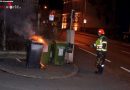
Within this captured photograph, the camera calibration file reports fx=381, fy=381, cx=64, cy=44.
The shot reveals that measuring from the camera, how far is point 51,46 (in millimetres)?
17266

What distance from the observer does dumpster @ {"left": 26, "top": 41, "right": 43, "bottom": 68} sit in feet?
50.0

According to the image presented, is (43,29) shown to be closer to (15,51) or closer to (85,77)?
(15,51)

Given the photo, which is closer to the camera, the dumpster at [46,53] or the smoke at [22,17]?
the dumpster at [46,53]

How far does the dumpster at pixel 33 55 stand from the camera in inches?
600

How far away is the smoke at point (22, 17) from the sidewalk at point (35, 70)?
4775 mm

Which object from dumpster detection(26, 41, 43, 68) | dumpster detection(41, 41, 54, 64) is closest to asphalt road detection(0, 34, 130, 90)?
dumpster detection(41, 41, 54, 64)

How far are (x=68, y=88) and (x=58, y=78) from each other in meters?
1.78

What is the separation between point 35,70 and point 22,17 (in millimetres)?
8254

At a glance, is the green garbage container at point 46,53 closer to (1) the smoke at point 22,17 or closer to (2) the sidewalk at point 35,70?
(2) the sidewalk at point 35,70

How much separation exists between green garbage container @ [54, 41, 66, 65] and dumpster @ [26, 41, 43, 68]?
1767mm

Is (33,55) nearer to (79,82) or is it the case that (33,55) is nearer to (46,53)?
(46,53)

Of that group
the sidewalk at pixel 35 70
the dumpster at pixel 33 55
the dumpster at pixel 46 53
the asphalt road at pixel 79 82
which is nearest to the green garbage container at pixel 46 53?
the dumpster at pixel 46 53

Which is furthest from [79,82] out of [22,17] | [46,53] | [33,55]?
[22,17]

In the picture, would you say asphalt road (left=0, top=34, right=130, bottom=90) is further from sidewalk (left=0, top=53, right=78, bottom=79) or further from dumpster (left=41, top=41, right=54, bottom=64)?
dumpster (left=41, top=41, right=54, bottom=64)
